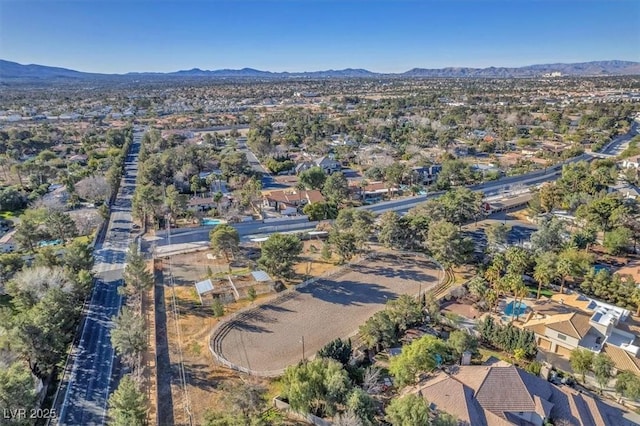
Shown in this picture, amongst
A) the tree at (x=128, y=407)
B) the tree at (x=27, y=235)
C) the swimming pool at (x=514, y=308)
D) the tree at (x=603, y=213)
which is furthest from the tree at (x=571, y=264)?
the tree at (x=27, y=235)

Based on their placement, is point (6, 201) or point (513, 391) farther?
point (6, 201)

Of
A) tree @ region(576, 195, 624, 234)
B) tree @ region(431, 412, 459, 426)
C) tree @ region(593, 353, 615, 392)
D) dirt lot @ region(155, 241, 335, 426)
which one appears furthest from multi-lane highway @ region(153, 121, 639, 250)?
tree @ region(431, 412, 459, 426)

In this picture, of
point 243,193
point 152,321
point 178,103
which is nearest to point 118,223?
point 243,193

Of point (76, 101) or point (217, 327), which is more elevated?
point (76, 101)

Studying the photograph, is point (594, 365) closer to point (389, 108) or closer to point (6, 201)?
point (6, 201)

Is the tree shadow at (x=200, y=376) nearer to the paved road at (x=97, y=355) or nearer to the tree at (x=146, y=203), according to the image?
the paved road at (x=97, y=355)
